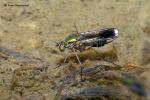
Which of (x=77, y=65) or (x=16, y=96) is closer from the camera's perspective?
(x=16, y=96)

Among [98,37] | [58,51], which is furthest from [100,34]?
[58,51]

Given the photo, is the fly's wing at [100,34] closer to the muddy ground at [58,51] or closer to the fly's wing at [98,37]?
the fly's wing at [98,37]

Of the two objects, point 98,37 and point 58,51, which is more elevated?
point 98,37

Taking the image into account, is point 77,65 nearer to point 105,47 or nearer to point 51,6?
point 105,47

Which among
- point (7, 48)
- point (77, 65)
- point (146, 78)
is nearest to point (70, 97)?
point (77, 65)

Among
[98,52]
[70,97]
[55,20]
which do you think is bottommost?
[70,97]

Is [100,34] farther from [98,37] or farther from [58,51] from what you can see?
[58,51]

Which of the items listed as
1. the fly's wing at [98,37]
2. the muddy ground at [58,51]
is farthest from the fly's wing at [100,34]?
the muddy ground at [58,51]

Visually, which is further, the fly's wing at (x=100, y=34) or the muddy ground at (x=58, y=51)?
the fly's wing at (x=100, y=34)

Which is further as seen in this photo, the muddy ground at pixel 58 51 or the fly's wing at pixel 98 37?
the fly's wing at pixel 98 37
